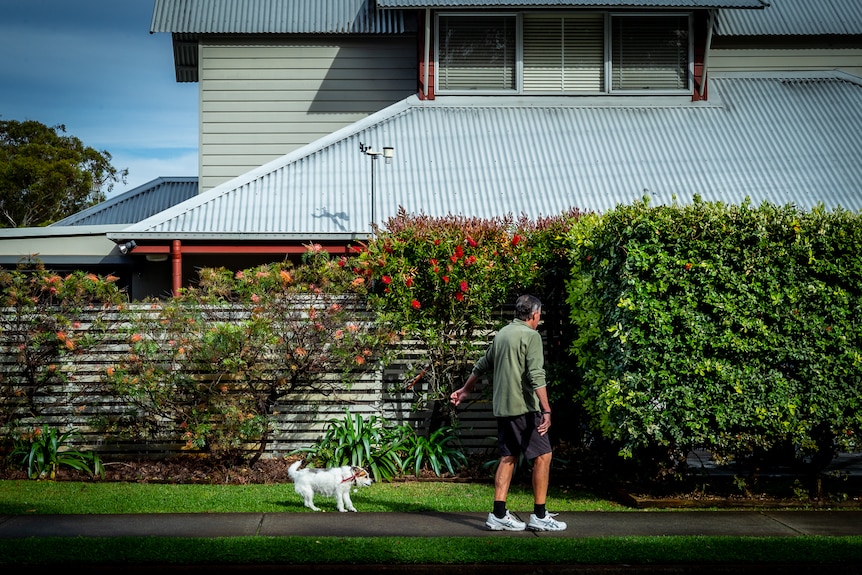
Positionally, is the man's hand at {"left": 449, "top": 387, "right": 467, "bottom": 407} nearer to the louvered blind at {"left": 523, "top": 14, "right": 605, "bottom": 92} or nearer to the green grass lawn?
the green grass lawn

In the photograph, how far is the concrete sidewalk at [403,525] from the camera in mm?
7391

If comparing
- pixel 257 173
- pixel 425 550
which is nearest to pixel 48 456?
pixel 425 550

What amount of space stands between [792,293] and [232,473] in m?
5.94

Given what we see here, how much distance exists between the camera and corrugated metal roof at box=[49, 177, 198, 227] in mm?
20688

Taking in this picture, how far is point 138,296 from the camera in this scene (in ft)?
53.5

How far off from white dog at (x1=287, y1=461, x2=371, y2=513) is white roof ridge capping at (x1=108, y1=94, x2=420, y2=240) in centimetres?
689

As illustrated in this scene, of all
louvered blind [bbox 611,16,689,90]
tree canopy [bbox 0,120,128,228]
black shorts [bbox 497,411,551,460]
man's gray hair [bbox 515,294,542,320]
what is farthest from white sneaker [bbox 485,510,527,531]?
tree canopy [bbox 0,120,128,228]

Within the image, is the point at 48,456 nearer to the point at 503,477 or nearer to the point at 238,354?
the point at 238,354

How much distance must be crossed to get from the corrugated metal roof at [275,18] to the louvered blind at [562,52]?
243cm

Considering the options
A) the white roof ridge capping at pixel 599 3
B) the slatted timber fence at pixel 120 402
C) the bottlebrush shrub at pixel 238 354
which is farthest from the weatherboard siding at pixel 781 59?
the bottlebrush shrub at pixel 238 354

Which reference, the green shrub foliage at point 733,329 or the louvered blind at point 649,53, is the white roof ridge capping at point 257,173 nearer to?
the louvered blind at point 649,53

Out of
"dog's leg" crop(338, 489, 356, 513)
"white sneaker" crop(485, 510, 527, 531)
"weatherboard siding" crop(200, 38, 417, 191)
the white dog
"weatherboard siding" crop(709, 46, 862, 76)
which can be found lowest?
"white sneaker" crop(485, 510, 527, 531)

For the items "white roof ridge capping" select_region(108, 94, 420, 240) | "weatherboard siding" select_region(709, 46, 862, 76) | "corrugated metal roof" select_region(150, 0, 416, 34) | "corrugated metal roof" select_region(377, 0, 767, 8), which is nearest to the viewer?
"white roof ridge capping" select_region(108, 94, 420, 240)

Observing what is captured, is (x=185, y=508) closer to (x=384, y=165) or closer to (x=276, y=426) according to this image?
(x=276, y=426)
